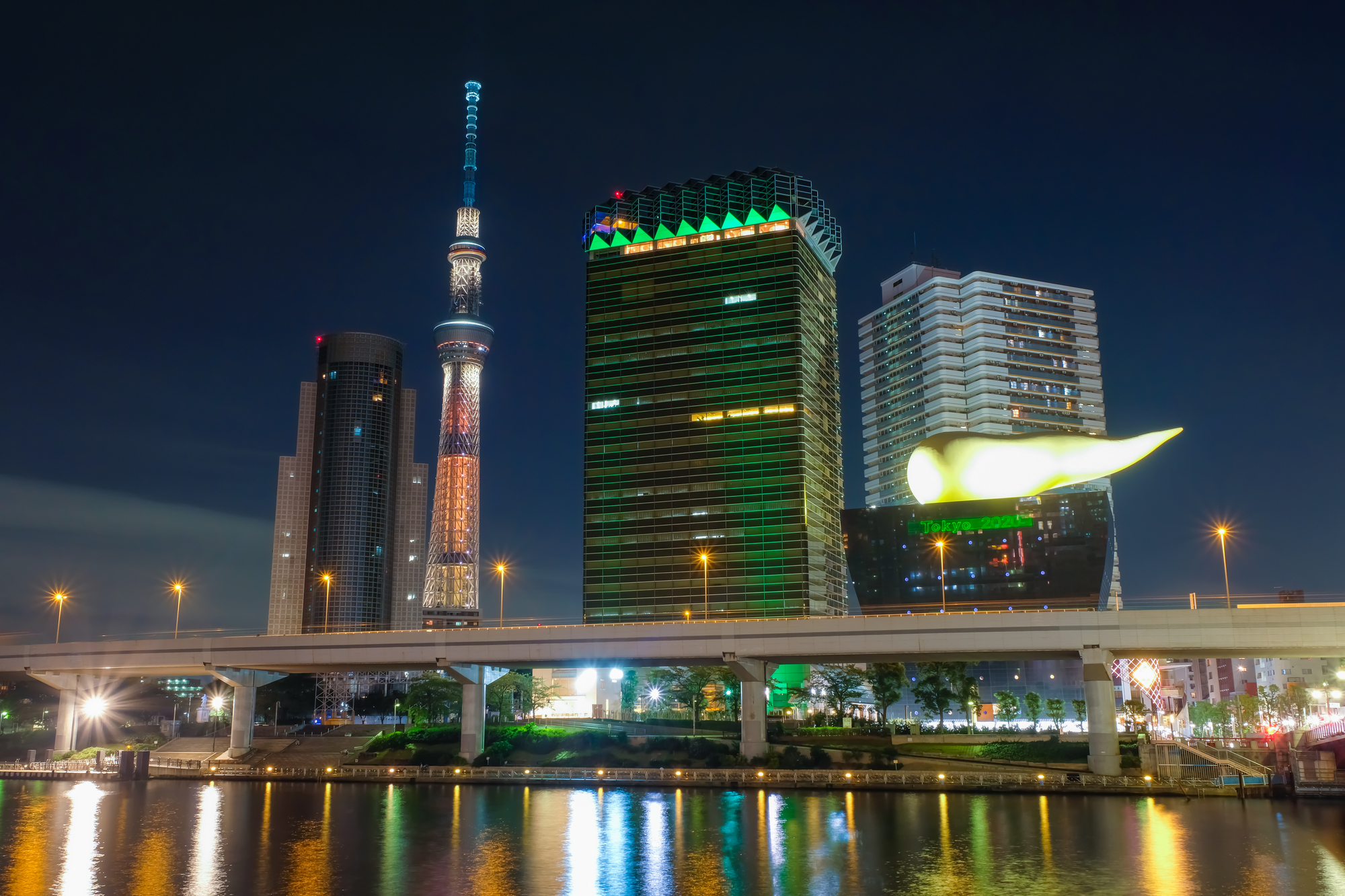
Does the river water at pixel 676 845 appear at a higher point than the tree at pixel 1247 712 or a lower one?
lower

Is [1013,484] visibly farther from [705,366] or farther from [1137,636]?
[705,366]

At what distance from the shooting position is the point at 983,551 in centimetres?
14562

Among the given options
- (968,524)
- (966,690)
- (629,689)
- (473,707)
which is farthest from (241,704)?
(968,524)

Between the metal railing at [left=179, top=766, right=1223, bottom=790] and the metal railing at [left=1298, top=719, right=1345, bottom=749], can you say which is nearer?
the metal railing at [left=179, top=766, right=1223, bottom=790]

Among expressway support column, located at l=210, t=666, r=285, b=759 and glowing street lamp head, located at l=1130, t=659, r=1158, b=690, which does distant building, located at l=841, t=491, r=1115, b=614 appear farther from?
expressway support column, located at l=210, t=666, r=285, b=759

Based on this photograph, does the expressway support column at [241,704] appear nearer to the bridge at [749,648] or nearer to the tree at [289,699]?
the bridge at [749,648]

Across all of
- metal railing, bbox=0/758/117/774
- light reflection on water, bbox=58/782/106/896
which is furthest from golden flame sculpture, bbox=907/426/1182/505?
metal railing, bbox=0/758/117/774

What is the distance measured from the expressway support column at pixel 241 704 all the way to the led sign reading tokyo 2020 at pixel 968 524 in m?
88.2

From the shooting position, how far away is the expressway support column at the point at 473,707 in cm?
8744

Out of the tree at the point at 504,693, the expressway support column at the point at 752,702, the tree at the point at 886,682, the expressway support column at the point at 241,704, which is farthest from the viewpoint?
the tree at the point at 504,693

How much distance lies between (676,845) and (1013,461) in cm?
7185

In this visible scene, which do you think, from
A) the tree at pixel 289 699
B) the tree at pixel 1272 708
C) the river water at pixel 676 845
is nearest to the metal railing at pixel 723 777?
the river water at pixel 676 845

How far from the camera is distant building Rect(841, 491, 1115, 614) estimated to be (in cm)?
14138

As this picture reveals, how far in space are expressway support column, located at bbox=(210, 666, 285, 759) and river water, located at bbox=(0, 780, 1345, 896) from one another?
25231 millimetres
